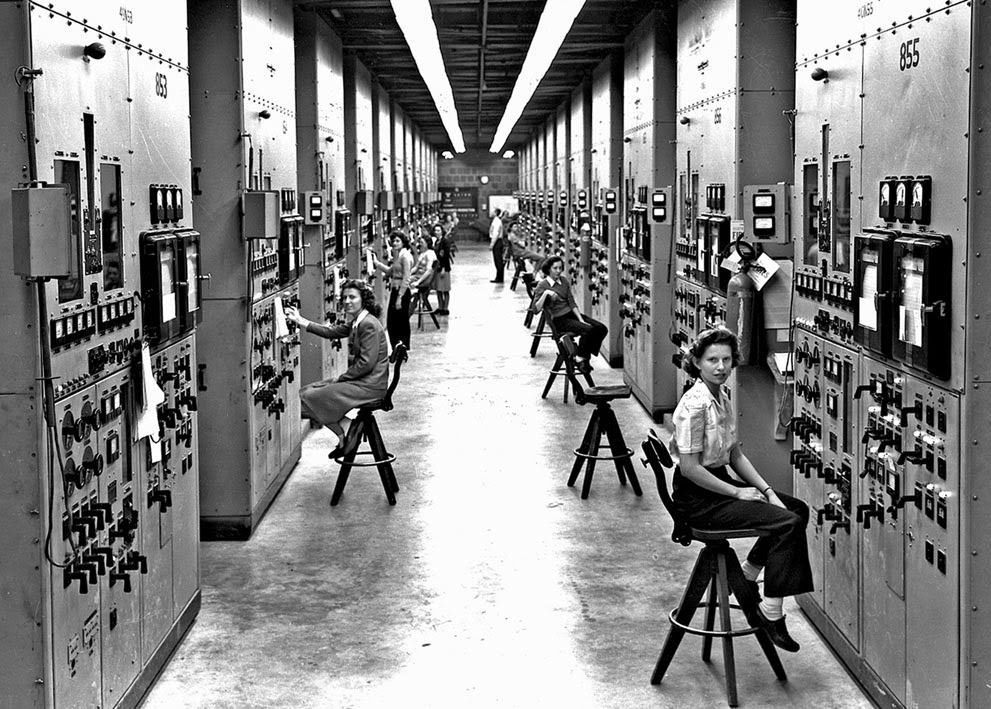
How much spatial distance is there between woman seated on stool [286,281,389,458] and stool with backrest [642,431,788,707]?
385 cm

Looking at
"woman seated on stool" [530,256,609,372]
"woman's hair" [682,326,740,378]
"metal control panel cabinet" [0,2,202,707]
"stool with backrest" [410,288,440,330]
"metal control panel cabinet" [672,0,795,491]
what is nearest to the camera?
"metal control panel cabinet" [0,2,202,707]

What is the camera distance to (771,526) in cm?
523

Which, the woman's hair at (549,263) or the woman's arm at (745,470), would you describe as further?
the woman's hair at (549,263)

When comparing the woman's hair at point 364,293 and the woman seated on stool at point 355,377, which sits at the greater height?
the woman's hair at point 364,293

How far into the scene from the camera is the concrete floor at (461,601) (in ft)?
17.9

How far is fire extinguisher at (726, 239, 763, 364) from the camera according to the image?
303 inches

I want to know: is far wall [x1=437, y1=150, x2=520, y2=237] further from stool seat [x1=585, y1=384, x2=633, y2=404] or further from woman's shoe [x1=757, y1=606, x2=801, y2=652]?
woman's shoe [x1=757, y1=606, x2=801, y2=652]

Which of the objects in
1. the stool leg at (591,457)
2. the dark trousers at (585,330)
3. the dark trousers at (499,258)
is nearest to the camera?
the stool leg at (591,457)

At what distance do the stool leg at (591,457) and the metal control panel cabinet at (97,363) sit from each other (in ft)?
11.2

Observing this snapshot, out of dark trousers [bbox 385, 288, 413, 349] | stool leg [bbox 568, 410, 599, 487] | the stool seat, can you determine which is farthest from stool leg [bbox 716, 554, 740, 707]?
dark trousers [bbox 385, 288, 413, 349]

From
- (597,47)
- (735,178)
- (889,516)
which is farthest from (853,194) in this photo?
(597,47)

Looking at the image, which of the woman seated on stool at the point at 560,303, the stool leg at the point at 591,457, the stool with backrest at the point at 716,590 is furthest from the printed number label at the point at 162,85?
the woman seated on stool at the point at 560,303

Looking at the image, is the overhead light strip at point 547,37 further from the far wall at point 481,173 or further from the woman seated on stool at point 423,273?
the far wall at point 481,173

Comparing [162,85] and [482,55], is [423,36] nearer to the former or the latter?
[482,55]
